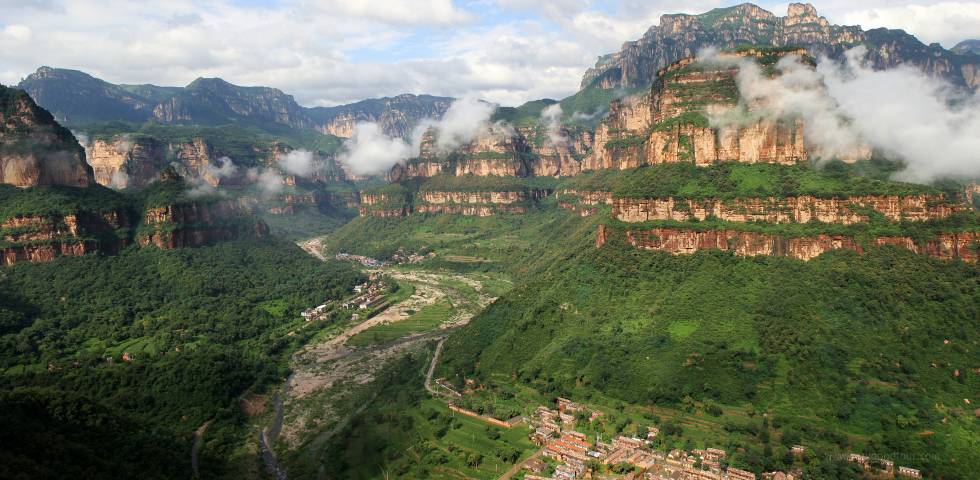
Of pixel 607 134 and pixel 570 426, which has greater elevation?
pixel 607 134

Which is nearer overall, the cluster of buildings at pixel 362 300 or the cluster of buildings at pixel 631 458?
the cluster of buildings at pixel 631 458

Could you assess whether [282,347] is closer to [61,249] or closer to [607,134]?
[61,249]

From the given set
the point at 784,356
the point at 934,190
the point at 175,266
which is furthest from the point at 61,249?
the point at 934,190

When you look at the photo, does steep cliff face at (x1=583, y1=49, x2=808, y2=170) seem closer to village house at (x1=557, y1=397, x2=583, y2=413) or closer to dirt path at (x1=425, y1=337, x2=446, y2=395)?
dirt path at (x1=425, y1=337, x2=446, y2=395)

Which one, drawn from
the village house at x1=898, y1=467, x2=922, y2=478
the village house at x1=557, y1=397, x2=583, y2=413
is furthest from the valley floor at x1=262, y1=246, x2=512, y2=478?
the village house at x1=898, y1=467, x2=922, y2=478

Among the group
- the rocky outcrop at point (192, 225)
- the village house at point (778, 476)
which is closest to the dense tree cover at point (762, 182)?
the village house at point (778, 476)

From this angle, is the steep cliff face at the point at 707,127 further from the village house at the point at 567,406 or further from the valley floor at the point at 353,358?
the village house at the point at 567,406

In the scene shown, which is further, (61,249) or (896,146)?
(61,249)
